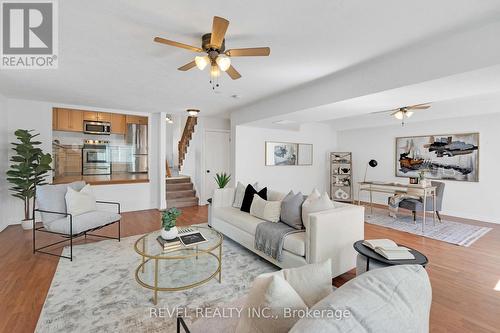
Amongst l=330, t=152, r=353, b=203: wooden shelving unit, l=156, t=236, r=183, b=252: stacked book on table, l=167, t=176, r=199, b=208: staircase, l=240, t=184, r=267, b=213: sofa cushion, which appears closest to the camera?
l=156, t=236, r=183, b=252: stacked book on table

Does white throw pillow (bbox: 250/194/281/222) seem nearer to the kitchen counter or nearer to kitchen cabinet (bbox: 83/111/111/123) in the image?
the kitchen counter

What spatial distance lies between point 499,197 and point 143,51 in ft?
22.5

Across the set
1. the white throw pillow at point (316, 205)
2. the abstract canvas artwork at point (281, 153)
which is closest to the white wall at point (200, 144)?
the abstract canvas artwork at point (281, 153)

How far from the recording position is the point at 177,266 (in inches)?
104

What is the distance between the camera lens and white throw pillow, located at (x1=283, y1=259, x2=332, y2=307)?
1.01m

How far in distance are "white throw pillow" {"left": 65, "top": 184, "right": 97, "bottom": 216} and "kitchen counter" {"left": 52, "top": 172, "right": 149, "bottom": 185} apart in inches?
67.8

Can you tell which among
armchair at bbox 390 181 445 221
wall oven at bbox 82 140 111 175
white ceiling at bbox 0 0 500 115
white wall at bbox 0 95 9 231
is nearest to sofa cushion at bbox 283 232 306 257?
white ceiling at bbox 0 0 500 115

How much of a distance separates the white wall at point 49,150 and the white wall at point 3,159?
0.06ft

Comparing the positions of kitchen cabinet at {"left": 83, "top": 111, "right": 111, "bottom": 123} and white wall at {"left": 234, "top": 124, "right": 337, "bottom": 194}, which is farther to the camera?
white wall at {"left": 234, "top": 124, "right": 337, "bottom": 194}

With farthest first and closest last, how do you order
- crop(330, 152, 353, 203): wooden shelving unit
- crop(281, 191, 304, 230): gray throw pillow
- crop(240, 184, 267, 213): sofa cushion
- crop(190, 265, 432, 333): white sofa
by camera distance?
1. crop(330, 152, 353, 203): wooden shelving unit
2. crop(240, 184, 267, 213): sofa cushion
3. crop(281, 191, 304, 230): gray throw pillow
4. crop(190, 265, 432, 333): white sofa

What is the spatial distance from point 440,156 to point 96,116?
823cm

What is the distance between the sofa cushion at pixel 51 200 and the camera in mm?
3072

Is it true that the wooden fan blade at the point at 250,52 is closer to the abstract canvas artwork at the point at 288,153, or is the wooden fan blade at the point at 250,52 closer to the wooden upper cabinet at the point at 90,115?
the abstract canvas artwork at the point at 288,153

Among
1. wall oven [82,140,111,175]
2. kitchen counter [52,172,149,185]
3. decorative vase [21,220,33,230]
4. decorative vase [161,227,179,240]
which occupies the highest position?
→ wall oven [82,140,111,175]
